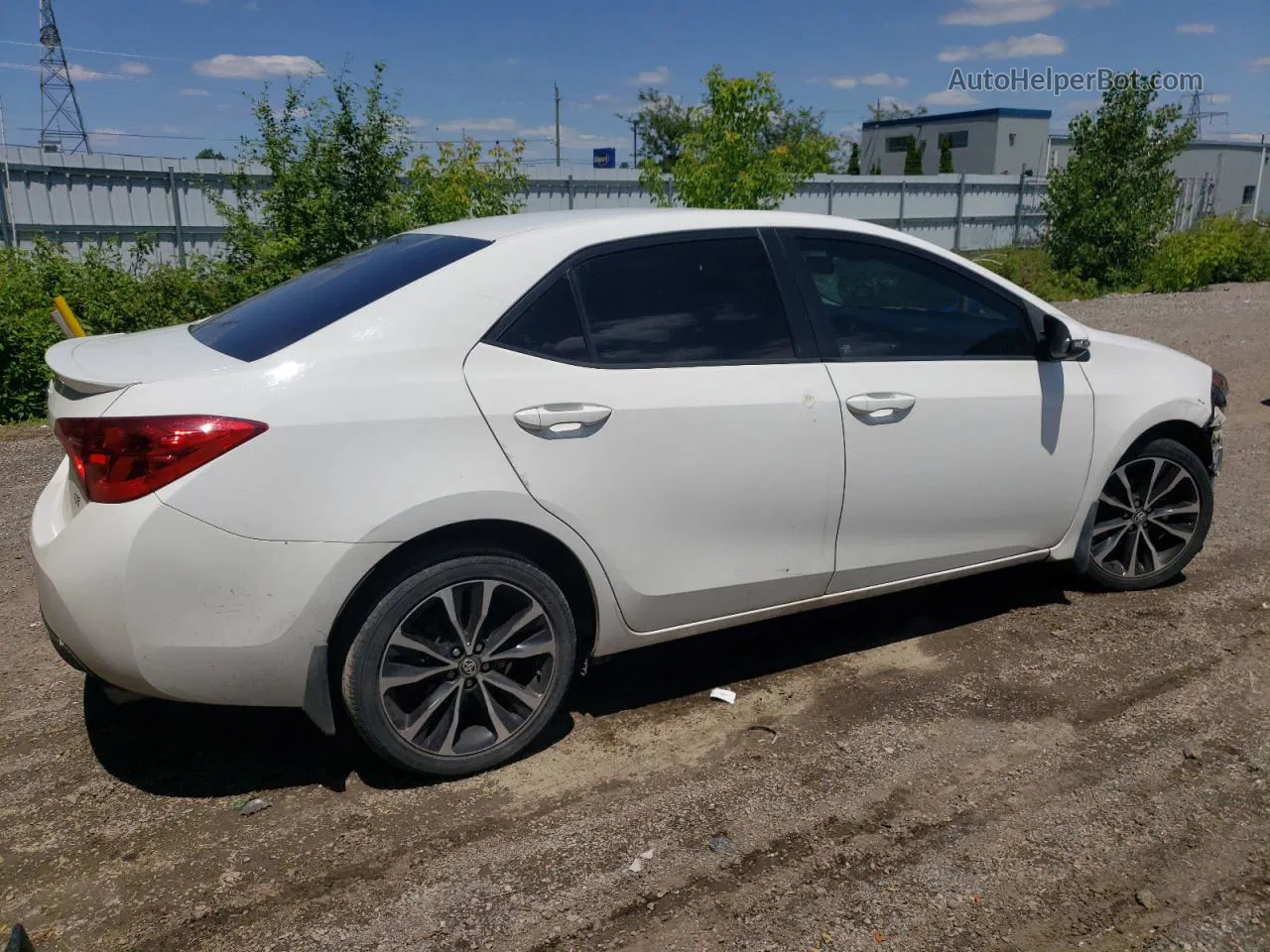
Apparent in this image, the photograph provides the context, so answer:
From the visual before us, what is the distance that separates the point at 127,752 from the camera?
369 centimetres

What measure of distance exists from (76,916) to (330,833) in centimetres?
70

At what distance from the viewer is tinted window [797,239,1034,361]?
4074mm

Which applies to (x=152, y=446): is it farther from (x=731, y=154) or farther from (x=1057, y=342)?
(x=731, y=154)

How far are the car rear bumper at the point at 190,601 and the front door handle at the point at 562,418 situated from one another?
23.3 inches

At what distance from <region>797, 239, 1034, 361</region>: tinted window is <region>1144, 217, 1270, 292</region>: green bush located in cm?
1803

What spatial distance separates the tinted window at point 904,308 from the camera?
160 inches

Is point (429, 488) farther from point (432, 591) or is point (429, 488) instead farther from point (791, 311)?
point (791, 311)

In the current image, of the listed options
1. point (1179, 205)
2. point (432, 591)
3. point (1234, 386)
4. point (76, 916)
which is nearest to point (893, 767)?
point (432, 591)

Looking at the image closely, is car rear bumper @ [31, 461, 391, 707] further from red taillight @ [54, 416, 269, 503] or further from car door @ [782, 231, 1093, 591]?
car door @ [782, 231, 1093, 591]

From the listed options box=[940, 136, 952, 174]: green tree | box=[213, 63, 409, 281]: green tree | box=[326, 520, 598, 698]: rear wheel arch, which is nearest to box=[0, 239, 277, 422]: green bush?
box=[213, 63, 409, 281]: green tree

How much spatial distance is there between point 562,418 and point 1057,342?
A: 2262 millimetres

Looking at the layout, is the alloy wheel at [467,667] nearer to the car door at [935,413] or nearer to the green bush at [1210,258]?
the car door at [935,413]

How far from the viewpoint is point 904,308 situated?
14.2ft

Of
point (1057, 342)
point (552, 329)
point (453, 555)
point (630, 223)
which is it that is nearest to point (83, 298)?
point (630, 223)
